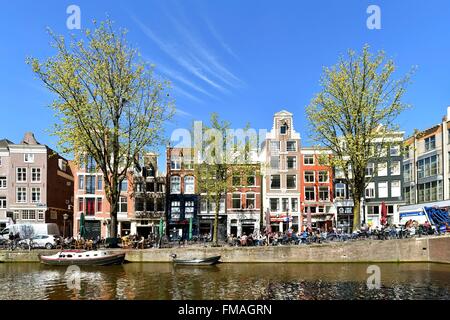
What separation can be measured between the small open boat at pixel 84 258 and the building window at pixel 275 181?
1270 inches

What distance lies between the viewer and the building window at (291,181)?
72125 mm

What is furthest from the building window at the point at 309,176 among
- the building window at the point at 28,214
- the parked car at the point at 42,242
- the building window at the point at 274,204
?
the building window at the point at 28,214

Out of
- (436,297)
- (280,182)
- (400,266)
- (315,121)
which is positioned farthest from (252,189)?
(436,297)

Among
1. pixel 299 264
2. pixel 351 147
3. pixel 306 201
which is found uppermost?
pixel 351 147

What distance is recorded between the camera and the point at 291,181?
72188mm

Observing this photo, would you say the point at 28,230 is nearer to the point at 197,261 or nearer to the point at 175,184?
the point at 175,184

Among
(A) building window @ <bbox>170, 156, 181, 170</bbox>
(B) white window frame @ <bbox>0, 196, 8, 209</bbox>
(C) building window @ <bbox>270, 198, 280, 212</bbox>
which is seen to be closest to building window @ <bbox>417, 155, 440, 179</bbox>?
(C) building window @ <bbox>270, 198, 280, 212</bbox>

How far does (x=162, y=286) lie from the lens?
31312mm

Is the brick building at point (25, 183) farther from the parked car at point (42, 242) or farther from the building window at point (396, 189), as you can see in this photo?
the building window at point (396, 189)

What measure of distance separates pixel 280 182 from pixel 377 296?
1804 inches
